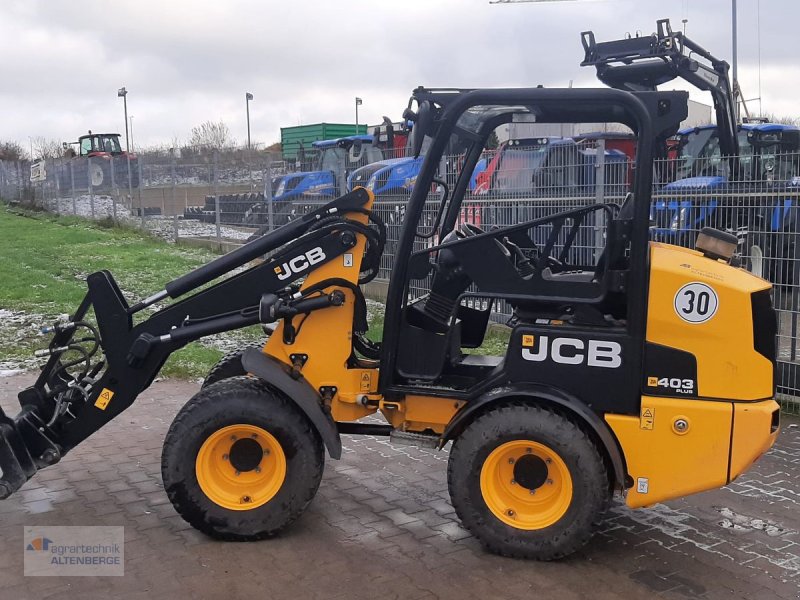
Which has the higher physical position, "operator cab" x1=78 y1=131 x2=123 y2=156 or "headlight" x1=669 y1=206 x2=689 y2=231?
"operator cab" x1=78 y1=131 x2=123 y2=156

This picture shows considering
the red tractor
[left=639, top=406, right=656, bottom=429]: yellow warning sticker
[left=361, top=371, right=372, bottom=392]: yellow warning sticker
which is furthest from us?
the red tractor

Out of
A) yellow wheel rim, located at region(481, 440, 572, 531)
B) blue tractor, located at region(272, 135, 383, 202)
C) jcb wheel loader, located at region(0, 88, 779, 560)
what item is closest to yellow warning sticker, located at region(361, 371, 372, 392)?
jcb wheel loader, located at region(0, 88, 779, 560)

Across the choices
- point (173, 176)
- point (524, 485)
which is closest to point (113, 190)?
point (173, 176)

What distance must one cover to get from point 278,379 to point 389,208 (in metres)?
6.80

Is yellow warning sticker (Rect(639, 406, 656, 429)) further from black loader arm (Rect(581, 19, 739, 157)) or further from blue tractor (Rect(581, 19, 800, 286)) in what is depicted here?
black loader arm (Rect(581, 19, 739, 157))

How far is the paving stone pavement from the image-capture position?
151 inches

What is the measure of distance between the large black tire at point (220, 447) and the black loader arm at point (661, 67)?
20.8 feet

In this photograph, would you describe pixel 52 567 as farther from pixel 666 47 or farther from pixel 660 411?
pixel 666 47

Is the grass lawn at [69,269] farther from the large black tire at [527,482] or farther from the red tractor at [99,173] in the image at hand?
the large black tire at [527,482]

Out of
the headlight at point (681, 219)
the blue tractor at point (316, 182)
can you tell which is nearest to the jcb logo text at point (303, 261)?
the headlight at point (681, 219)

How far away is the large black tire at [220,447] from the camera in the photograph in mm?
4316

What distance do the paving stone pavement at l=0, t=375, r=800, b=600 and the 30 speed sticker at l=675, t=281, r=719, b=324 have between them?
129 cm

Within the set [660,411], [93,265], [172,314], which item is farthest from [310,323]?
[93,265]

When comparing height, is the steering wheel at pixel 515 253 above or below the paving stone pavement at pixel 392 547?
above
